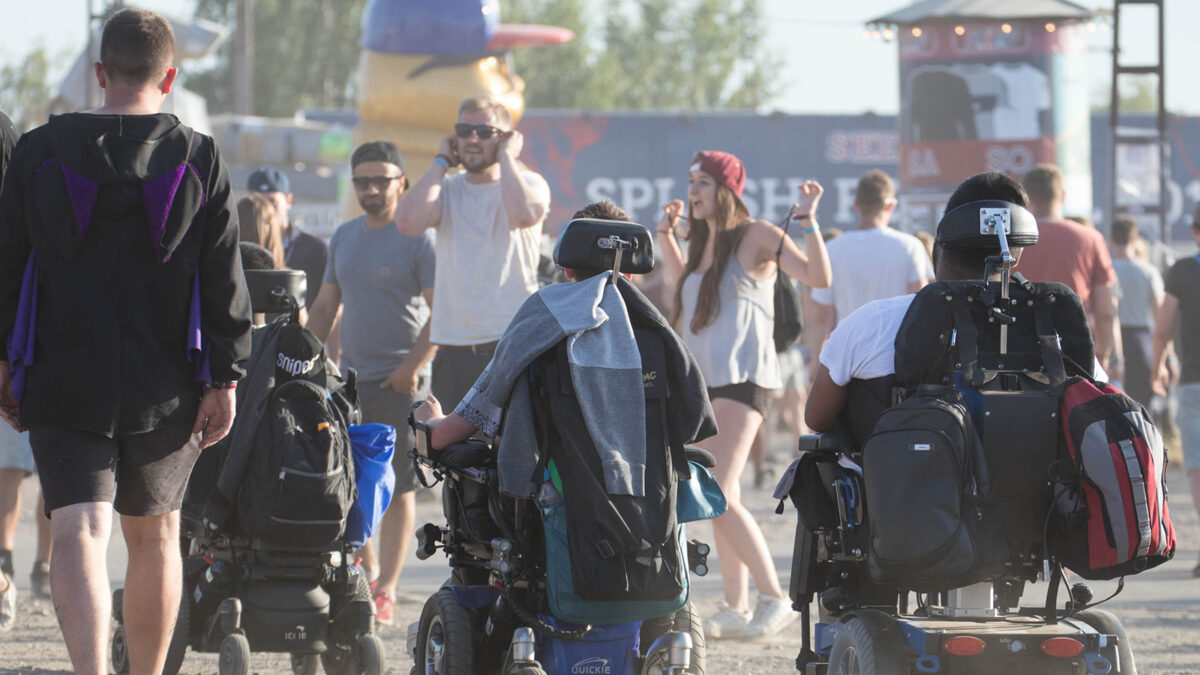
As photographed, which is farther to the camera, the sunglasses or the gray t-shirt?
the sunglasses

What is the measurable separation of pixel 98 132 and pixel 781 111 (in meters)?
27.0

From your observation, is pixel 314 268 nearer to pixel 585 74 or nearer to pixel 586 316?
pixel 586 316

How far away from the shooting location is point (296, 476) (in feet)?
18.6

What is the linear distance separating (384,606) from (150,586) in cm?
263

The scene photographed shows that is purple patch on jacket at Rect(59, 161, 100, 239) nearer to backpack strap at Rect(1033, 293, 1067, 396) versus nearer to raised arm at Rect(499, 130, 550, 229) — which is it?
backpack strap at Rect(1033, 293, 1067, 396)

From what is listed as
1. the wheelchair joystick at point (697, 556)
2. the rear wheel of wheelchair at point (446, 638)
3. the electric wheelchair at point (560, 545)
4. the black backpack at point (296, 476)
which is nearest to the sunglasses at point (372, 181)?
the black backpack at point (296, 476)

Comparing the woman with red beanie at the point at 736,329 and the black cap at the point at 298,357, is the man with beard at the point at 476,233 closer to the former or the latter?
the woman with red beanie at the point at 736,329

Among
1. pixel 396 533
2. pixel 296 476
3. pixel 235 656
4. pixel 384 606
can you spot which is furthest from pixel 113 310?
pixel 396 533

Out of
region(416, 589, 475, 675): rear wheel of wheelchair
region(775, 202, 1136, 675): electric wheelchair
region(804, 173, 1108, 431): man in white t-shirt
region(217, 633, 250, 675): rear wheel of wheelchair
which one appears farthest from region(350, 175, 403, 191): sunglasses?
region(775, 202, 1136, 675): electric wheelchair

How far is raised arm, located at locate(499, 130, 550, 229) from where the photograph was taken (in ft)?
23.8

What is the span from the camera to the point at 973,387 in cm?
439

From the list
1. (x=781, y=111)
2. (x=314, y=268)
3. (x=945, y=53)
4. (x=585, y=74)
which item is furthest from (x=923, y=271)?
(x=585, y=74)

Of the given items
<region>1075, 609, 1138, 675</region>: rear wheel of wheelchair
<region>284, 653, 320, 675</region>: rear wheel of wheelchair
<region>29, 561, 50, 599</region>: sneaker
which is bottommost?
<region>29, 561, 50, 599</region>: sneaker

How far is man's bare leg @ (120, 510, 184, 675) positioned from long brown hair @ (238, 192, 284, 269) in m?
2.80
